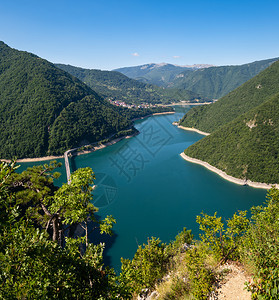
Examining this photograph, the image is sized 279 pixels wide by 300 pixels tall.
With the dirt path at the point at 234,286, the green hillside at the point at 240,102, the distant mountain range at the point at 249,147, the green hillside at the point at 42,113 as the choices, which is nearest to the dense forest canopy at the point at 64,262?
the dirt path at the point at 234,286

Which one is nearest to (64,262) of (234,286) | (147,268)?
(234,286)

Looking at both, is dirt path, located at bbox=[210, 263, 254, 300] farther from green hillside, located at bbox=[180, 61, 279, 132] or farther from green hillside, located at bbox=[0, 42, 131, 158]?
green hillside, located at bbox=[180, 61, 279, 132]

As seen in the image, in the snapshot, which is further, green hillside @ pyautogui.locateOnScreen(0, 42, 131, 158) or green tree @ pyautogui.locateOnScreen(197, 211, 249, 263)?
green hillside @ pyautogui.locateOnScreen(0, 42, 131, 158)

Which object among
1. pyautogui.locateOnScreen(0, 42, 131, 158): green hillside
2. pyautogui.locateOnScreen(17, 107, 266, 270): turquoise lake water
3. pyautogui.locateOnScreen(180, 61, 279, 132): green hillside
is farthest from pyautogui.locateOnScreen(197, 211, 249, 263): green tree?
pyautogui.locateOnScreen(180, 61, 279, 132): green hillside

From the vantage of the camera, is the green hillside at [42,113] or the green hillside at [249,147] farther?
the green hillside at [42,113]

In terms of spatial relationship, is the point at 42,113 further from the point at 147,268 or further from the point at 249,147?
the point at 147,268

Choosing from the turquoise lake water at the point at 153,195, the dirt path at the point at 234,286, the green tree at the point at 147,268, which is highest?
the dirt path at the point at 234,286

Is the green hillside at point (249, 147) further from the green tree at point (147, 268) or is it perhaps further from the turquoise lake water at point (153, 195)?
the green tree at point (147, 268)
